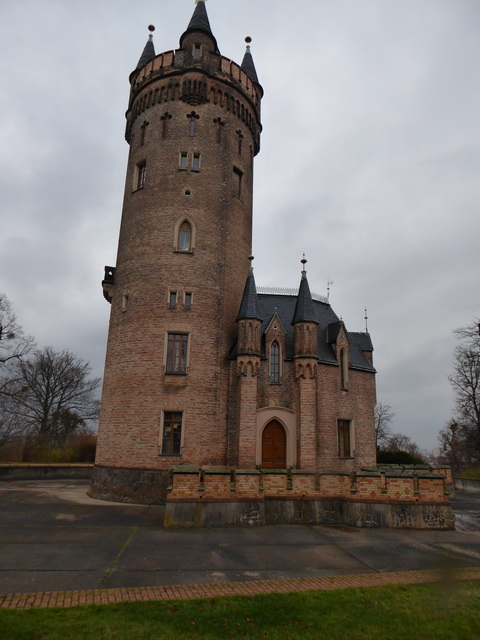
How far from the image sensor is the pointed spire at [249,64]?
1056 inches

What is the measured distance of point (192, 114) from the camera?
22.6 meters

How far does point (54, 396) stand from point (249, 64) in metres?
38.2

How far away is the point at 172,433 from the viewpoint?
1897 cm

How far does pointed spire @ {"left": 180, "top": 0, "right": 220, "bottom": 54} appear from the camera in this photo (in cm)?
2356

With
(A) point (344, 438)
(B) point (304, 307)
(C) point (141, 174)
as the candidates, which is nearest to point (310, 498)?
(A) point (344, 438)

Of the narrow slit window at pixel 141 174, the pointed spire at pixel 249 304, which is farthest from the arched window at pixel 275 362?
the narrow slit window at pixel 141 174

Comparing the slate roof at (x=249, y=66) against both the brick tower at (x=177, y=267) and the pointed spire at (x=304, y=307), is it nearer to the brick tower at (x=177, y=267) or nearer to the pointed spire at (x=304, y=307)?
the brick tower at (x=177, y=267)

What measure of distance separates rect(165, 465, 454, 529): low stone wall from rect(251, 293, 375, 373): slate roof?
7.30 metres

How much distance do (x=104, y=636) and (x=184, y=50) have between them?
25.5 metres

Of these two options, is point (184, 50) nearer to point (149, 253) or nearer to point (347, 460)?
point (149, 253)

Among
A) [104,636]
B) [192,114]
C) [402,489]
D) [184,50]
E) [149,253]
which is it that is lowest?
[104,636]

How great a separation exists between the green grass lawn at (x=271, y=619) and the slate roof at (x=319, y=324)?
44.7ft

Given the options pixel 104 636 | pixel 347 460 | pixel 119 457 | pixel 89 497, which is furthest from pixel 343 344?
pixel 104 636

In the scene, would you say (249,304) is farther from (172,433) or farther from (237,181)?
(237,181)
